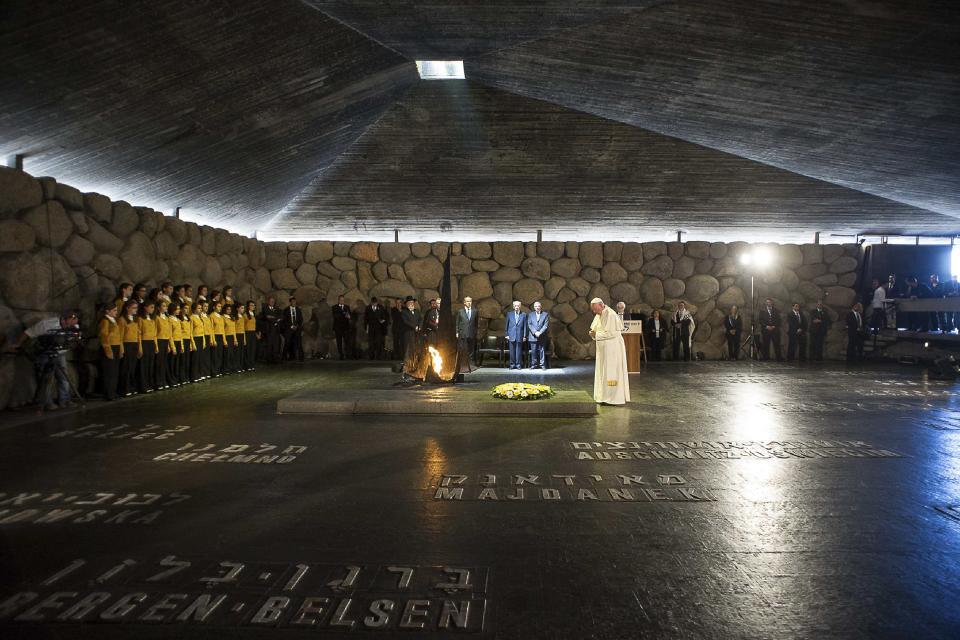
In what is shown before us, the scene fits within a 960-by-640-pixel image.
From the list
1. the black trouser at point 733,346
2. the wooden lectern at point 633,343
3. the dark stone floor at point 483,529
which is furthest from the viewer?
the black trouser at point 733,346

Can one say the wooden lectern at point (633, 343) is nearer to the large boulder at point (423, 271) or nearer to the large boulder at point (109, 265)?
the large boulder at point (423, 271)

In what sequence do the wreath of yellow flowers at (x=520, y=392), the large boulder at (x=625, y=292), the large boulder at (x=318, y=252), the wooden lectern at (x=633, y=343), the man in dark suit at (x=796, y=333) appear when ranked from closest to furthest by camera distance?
the wreath of yellow flowers at (x=520, y=392)
the wooden lectern at (x=633, y=343)
the man in dark suit at (x=796, y=333)
the large boulder at (x=625, y=292)
the large boulder at (x=318, y=252)

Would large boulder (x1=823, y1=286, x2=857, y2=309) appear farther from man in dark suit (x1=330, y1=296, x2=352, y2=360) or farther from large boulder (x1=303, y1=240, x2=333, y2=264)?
large boulder (x1=303, y1=240, x2=333, y2=264)

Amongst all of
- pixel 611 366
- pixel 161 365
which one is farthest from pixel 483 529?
pixel 161 365

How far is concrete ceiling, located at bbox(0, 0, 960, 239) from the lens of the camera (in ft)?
24.6

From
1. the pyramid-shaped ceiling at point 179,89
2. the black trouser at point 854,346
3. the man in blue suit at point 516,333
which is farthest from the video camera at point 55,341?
the black trouser at point 854,346

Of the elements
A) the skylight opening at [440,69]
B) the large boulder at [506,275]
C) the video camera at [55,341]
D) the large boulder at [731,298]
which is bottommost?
the video camera at [55,341]

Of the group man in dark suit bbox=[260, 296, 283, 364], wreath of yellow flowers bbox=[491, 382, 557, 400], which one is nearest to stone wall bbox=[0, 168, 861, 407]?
man in dark suit bbox=[260, 296, 283, 364]

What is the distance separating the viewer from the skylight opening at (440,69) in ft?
34.5

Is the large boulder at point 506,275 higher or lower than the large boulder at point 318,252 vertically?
lower

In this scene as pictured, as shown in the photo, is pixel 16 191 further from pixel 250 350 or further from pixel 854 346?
pixel 854 346

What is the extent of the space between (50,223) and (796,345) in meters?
19.0

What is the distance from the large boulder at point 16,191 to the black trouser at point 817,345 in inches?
763

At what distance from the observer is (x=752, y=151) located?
13.4 meters
